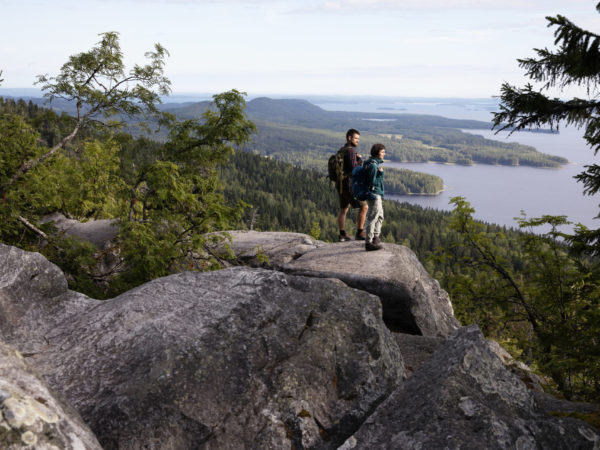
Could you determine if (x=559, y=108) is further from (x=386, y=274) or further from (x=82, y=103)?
(x=82, y=103)

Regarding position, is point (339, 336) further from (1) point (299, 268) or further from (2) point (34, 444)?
(1) point (299, 268)

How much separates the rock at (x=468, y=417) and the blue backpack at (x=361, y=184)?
23.3 feet

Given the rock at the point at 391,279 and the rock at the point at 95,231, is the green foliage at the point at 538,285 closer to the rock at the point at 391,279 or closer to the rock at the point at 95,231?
the rock at the point at 391,279

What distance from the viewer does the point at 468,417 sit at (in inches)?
164

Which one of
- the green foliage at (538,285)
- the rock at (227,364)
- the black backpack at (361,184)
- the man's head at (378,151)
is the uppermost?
the man's head at (378,151)

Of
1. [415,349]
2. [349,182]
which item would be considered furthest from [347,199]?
[415,349]

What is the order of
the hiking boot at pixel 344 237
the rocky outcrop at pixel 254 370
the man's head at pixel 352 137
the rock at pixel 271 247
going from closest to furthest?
the rocky outcrop at pixel 254 370, the man's head at pixel 352 137, the rock at pixel 271 247, the hiking boot at pixel 344 237

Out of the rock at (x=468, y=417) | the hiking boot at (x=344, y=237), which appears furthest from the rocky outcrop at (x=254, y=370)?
the hiking boot at (x=344, y=237)

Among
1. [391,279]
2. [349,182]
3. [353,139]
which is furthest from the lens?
[349,182]

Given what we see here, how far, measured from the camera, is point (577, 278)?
34.4 feet

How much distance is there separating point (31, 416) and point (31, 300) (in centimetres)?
412

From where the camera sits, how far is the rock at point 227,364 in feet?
15.1

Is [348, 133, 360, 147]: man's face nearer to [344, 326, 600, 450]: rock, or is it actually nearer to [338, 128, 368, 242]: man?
[338, 128, 368, 242]: man

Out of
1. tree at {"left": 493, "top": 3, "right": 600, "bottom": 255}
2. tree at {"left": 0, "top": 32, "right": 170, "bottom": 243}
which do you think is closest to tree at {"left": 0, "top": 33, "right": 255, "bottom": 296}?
tree at {"left": 0, "top": 32, "right": 170, "bottom": 243}
